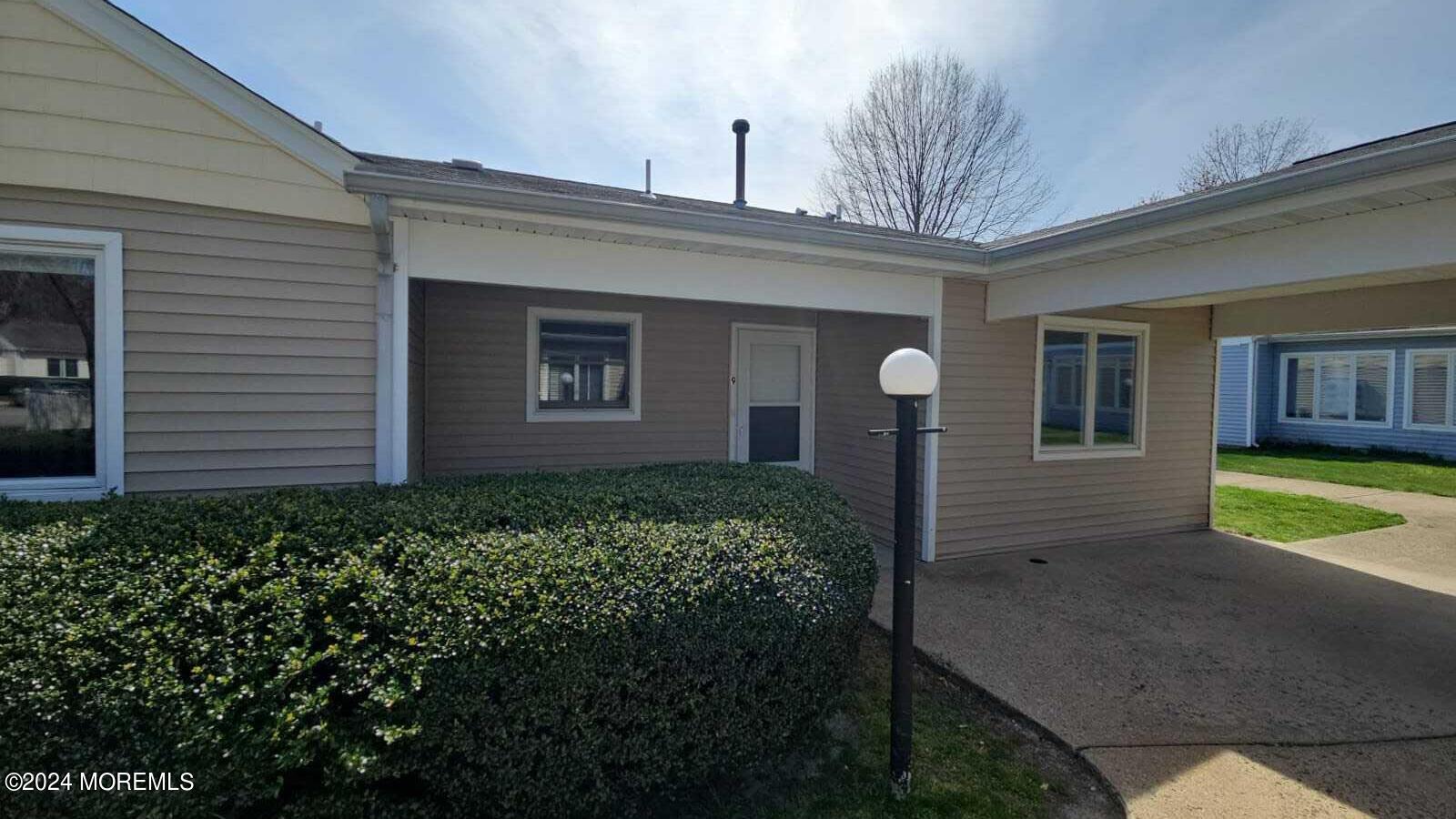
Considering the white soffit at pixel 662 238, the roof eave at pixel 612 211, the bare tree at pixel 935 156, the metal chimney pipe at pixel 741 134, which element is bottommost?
the white soffit at pixel 662 238

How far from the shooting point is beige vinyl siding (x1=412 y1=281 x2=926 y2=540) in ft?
18.6

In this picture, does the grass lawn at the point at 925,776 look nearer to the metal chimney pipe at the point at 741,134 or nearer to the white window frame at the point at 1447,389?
the metal chimney pipe at the point at 741,134

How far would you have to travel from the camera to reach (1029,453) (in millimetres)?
6195

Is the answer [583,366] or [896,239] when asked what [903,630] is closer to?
[896,239]

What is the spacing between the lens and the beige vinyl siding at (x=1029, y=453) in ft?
19.2

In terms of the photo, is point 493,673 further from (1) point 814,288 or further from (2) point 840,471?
(2) point 840,471

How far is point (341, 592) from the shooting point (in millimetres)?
2281

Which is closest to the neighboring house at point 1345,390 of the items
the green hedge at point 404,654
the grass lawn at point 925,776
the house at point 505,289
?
the house at point 505,289

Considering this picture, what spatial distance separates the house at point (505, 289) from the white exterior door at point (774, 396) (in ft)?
1.55

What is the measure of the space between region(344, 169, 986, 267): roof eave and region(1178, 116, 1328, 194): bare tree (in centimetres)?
1837

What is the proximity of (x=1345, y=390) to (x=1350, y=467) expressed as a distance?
3.54 metres

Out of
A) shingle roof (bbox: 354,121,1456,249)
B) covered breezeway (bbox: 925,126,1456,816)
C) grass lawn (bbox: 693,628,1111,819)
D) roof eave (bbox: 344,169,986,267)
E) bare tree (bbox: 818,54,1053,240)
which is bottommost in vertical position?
grass lawn (bbox: 693,628,1111,819)

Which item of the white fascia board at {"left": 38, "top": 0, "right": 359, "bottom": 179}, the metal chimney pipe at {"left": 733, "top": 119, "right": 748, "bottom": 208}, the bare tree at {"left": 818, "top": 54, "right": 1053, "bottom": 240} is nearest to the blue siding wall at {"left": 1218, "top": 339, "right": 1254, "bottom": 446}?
the bare tree at {"left": 818, "top": 54, "right": 1053, "bottom": 240}

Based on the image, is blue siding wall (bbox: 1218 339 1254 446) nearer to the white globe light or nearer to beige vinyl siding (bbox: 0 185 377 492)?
the white globe light
